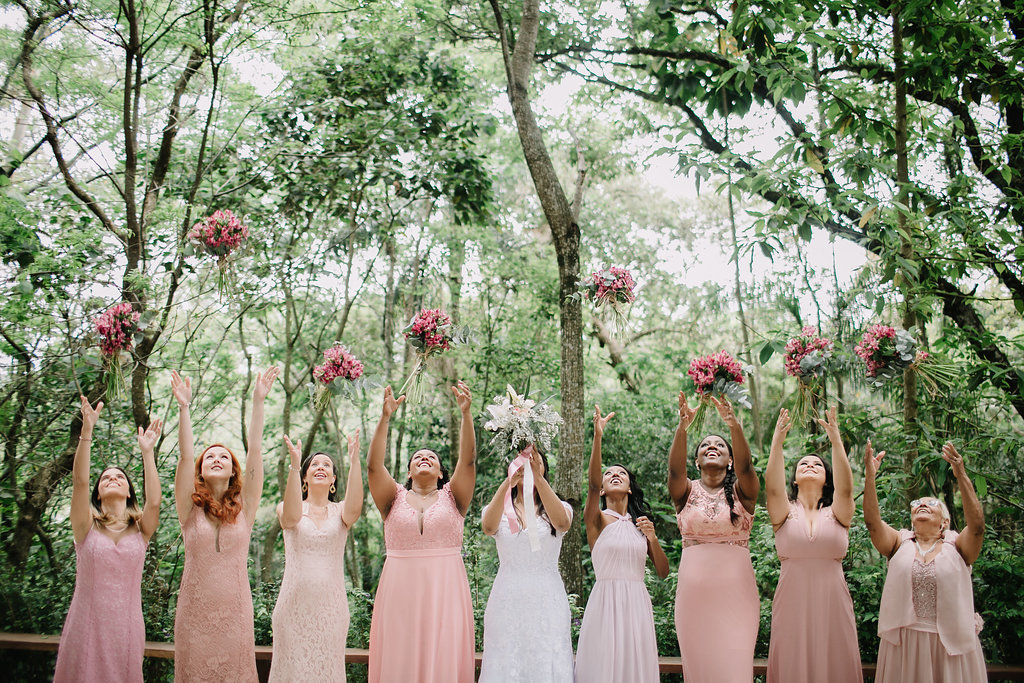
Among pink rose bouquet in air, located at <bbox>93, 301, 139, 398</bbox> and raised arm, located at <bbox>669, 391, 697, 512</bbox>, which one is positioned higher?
pink rose bouquet in air, located at <bbox>93, 301, 139, 398</bbox>

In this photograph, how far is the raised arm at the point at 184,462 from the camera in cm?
406

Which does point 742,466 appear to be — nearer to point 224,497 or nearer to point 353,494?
point 353,494

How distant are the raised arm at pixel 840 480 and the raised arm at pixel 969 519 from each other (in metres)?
0.57

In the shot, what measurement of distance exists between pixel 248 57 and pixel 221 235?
3771 mm

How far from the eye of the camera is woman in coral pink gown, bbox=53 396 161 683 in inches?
161

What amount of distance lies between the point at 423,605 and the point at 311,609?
2.05 ft

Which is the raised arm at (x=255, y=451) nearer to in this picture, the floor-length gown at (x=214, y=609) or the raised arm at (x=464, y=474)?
the floor-length gown at (x=214, y=609)

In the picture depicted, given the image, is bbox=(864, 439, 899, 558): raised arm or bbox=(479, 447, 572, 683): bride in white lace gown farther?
bbox=(864, 439, 899, 558): raised arm

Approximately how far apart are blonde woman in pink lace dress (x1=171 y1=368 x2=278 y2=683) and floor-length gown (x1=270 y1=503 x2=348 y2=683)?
0.62ft

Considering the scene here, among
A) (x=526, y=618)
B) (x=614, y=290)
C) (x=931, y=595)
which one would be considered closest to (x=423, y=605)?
(x=526, y=618)

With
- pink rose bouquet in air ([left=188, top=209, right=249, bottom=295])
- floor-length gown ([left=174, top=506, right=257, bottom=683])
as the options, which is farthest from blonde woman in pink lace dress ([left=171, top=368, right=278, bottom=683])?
pink rose bouquet in air ([left=188, top=209, right=249, bottom=295])

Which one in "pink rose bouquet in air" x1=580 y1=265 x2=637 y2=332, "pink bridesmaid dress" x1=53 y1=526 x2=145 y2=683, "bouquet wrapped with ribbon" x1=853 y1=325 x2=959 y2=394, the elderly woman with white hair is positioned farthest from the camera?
"pink rose bouquet in air" x1=580 y1=265 x2=637 y2=332

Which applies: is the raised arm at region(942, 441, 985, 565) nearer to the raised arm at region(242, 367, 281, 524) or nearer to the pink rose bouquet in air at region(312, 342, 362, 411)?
the pink rose bouquet in air at region(312, 342, 362, 411)

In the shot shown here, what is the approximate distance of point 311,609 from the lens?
412 cm
